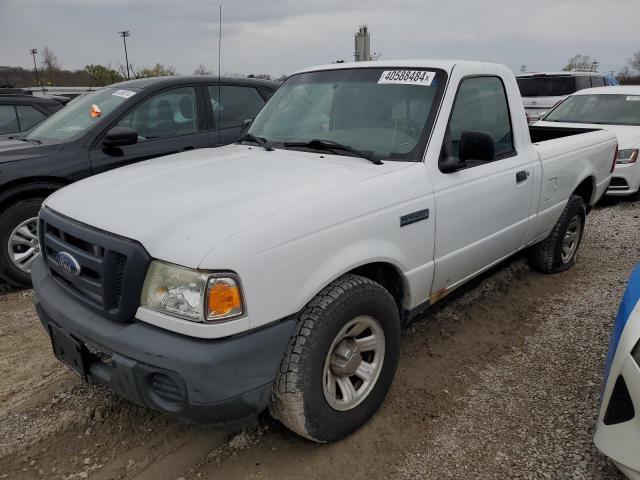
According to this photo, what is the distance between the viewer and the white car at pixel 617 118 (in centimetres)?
745

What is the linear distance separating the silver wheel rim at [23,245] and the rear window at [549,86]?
11994mm

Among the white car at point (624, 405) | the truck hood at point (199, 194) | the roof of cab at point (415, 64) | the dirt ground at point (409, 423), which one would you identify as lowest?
the dirt ground at point (409, 423)

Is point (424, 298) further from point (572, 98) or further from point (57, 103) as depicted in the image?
point (572, 98)

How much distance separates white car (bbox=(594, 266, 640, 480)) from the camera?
191 centimetres

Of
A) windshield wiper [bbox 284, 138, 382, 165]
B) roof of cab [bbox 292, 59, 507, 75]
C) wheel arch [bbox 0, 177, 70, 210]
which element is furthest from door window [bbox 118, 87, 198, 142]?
windshield wiper [bbox 284, 138, 382, 165]

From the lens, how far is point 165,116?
204 inches

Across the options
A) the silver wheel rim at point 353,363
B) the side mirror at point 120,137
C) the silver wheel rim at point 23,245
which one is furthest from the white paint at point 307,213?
the silver wheel rim at point 23,245

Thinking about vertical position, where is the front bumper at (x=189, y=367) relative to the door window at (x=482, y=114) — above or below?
below

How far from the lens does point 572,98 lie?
29.5 feet

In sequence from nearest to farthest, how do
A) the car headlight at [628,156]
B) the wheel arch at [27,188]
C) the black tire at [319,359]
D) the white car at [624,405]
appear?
the white car at [624,405] < the black tire at [319,359] < the wheel arch at [27,188] < the car headlight at [628,156]

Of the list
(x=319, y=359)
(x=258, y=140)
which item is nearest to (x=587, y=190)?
(x=258, y=140)

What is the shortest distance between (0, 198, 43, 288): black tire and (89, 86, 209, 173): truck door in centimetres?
64

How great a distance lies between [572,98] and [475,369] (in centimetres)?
744

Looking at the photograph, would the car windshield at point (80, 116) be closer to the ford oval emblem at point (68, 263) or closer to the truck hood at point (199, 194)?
the truck hood at point (199, 194)
